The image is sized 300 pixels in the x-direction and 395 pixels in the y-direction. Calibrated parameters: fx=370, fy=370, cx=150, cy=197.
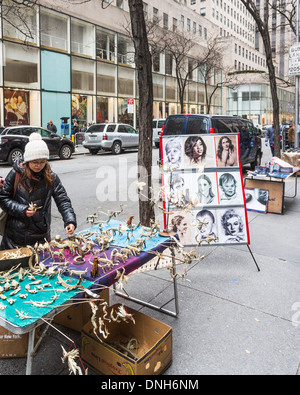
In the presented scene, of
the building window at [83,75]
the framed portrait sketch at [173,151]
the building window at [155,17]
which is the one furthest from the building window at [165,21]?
the framed portrait sketch at [173,151]

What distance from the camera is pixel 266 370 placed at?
2908mm

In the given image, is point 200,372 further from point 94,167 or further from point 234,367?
point 94,167

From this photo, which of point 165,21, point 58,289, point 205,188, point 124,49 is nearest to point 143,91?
point 205,188

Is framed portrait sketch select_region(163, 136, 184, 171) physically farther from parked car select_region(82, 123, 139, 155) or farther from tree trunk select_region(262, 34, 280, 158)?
parked car select_region(82, 123, 139, 155)

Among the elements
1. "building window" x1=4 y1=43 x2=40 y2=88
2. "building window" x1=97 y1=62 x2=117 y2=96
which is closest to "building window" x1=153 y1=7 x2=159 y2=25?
"building window" x1=97 y1=62 x2=117 y2=96

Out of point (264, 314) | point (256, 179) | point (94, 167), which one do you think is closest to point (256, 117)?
point (94, 167)

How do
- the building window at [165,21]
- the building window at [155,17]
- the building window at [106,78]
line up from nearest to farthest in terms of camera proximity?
the building window at [106,78]
the building window at [155,17]
the building window at [165,21]

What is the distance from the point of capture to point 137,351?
9.64ft

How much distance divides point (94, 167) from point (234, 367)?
1276cm

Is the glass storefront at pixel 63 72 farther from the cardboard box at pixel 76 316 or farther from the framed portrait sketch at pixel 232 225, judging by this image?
the cardboard box at pixel 76 316

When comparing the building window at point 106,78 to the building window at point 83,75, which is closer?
the building window at point 83,75

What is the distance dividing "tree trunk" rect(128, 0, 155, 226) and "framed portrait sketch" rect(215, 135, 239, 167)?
0.97 meters

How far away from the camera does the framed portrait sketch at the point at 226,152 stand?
4.97m

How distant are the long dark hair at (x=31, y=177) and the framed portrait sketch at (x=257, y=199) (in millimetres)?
5371
